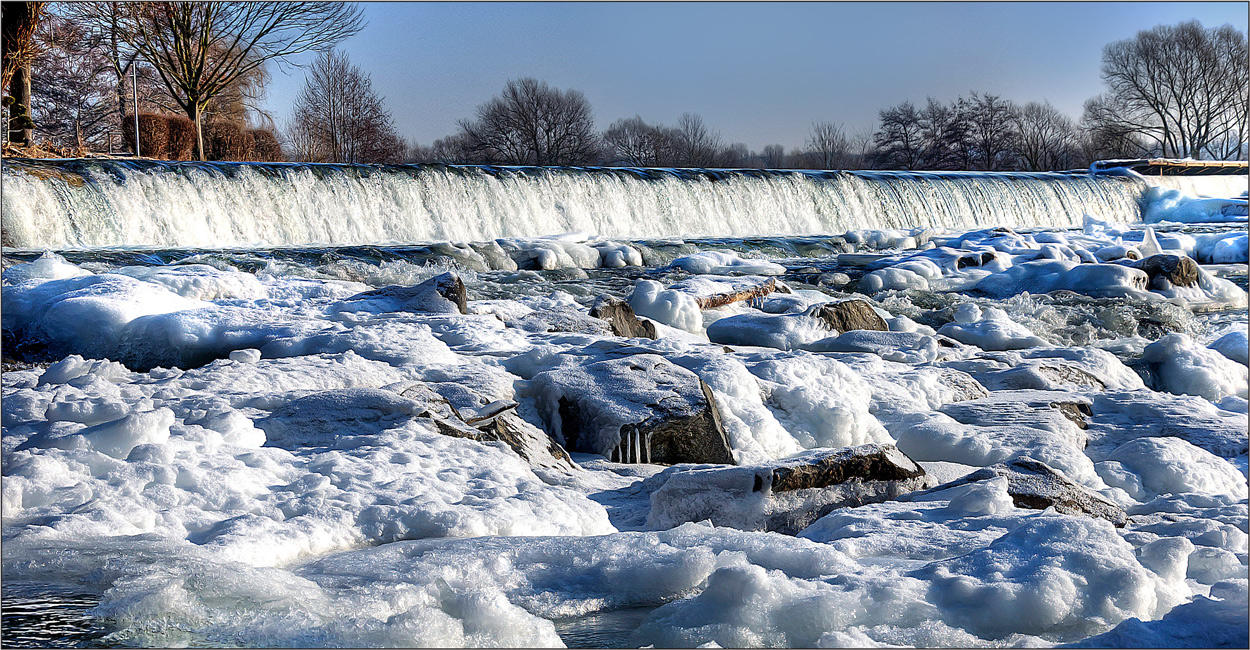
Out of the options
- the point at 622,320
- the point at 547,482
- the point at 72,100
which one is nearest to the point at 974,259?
the point at 622,320

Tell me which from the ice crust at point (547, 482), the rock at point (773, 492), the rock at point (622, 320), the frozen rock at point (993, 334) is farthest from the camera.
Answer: the frozen rock at point (993, 334)

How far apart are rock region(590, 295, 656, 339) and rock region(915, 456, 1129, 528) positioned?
2935mm

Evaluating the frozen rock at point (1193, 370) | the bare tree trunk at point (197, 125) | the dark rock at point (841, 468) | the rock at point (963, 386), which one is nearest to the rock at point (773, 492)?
the dark rock at point (841, 468)

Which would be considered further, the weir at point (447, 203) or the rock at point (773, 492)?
the weir at point (447, 203)

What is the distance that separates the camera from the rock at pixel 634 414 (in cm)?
343

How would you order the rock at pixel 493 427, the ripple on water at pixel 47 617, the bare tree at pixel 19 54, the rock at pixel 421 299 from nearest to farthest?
the ripple on water at pixel 47 617 < the rock at pixel 493 427 < the rock at pixel 421 299 < the bare tree at pixel 19 54

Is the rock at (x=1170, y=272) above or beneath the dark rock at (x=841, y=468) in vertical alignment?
above

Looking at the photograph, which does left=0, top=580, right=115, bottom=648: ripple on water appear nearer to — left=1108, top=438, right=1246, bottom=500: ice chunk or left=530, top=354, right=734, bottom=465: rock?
left=530, top=354, right=734, bottom=465: rock

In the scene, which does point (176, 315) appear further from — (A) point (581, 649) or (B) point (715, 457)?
(A) point (581, 649)

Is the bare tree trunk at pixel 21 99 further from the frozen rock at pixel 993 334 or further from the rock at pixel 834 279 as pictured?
the frozen rock at pixel 993 334

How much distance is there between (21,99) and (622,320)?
15.1 metres

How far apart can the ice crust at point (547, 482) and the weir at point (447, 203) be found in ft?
15.6

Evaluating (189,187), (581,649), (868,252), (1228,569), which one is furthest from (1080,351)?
(189,187)

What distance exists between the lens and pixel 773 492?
2650 mm
